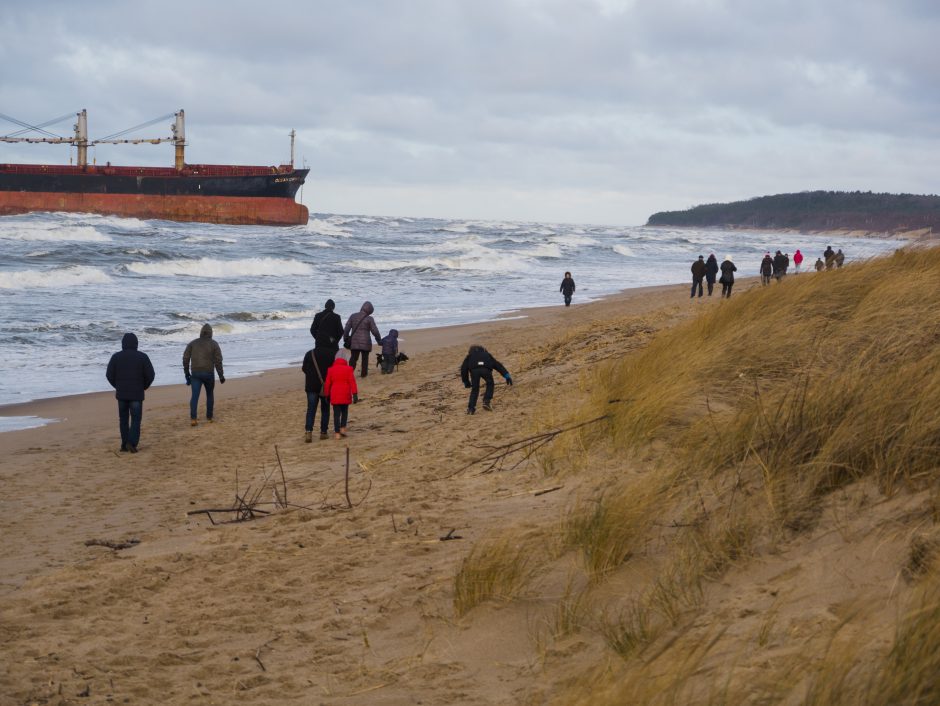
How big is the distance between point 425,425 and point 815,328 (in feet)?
12.9

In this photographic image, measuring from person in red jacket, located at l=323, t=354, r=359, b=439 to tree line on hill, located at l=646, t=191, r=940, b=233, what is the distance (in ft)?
436

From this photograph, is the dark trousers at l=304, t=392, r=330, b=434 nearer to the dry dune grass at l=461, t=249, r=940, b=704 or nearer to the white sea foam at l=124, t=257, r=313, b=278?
the dry dune grass at l=461, t=249, r=940, b=704

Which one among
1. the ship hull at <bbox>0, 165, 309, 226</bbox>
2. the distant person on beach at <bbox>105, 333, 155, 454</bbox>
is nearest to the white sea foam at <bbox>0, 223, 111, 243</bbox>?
the ship hull at <bbox>0, 165, 309, 226</bbox>

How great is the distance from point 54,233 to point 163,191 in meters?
14.6

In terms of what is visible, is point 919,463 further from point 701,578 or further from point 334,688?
point 334,688

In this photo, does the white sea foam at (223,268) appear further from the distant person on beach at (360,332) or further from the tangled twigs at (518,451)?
the tangled twigs at (518,451)

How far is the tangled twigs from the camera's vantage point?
6.14 m

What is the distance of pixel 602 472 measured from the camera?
5281mm

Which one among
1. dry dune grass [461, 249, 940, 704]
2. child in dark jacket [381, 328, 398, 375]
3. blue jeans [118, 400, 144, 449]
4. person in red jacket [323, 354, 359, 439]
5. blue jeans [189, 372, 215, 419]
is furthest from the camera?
child in dark jacket [381, 328, 398, 375]

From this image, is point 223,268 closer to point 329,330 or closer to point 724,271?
point 724,271

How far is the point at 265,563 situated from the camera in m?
5.03

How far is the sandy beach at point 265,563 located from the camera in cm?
362

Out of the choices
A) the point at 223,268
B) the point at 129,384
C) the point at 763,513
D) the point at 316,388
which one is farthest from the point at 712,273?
the point at 223,268

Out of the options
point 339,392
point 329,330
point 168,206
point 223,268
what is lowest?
point 339,392
